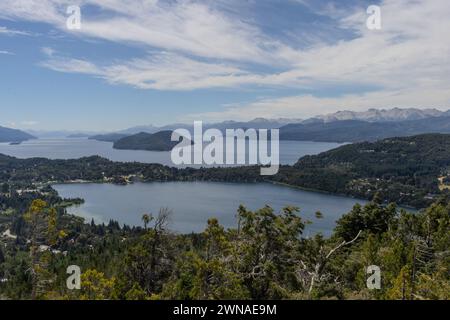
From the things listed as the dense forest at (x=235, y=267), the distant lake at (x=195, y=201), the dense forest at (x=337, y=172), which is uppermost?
the dense forest at (x=235, y=267)

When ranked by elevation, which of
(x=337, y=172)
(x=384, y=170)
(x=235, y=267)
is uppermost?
(x=235, y=267)

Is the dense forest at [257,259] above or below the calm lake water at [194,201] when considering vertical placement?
above

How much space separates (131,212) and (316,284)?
59.7 metres

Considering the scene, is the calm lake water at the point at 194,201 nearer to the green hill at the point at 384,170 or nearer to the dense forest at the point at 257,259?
the green hill at the point at 384,170

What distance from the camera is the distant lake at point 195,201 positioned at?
56.1 metres

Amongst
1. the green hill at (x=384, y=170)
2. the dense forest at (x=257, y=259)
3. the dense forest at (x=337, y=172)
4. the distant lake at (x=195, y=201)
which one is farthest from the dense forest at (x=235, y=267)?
the dense forest at (x=337, y=172)

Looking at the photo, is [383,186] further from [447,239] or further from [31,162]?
[31,162]

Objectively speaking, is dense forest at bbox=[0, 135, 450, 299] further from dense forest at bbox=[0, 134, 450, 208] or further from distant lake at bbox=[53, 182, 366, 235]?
dense forest at bbox=[0, 134, 450, 208]

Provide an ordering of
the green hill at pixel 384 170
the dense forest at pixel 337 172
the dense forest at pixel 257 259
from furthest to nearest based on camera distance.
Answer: the dense forest at pixel 337 172
the green hill at pixel 384 170
the dense forest at pixel 257 259

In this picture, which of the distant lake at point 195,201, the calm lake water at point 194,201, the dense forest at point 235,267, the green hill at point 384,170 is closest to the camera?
the dense forest at point 235,267

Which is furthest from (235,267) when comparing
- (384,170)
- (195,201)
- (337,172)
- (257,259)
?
(384,170)

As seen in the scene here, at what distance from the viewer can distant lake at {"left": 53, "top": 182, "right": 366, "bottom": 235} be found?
5612 cm

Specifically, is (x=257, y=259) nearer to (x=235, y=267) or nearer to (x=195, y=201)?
(x=235, y=267)

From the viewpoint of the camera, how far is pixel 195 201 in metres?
71.2
